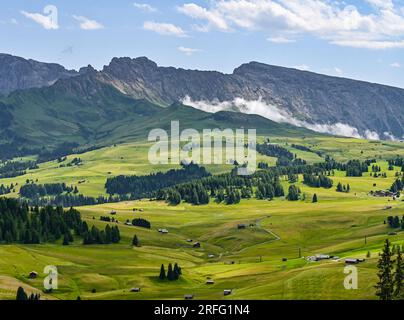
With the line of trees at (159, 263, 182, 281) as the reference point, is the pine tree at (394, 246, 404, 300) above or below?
above

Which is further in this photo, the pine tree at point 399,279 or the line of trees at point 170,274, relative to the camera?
the line of trees at point 170,274

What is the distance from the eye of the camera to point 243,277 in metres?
164

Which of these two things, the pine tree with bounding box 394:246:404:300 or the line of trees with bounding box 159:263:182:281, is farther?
the line of trees with bounding box 159:263:182:281

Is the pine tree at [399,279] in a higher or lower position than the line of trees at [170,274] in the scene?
higher

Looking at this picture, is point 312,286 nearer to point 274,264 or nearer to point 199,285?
point 199,285

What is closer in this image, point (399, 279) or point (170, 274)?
point (399, 279)

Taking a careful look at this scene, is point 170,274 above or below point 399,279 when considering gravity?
below

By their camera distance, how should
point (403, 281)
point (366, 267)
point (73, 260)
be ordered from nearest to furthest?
point (403, 281)
point (366, 267)
point (73, 260)
